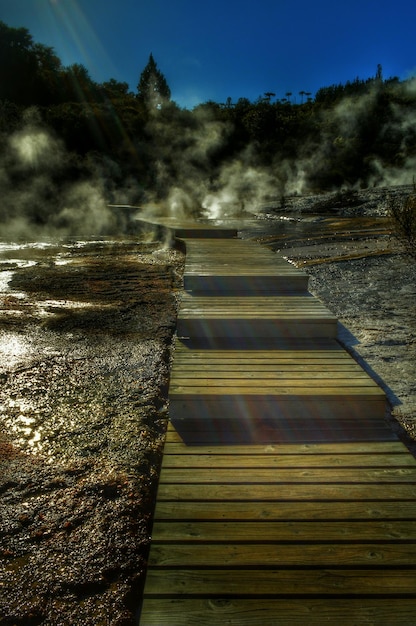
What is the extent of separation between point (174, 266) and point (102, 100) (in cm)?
3108

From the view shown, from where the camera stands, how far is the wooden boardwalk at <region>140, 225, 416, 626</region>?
57.8 inches

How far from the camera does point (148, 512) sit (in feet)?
7.08

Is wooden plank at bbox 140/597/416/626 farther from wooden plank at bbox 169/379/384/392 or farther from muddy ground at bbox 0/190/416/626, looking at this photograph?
wooden plank at bbox 169/379/384/392

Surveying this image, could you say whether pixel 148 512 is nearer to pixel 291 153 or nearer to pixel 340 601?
pixel 340 601

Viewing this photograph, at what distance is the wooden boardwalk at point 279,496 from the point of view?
1.47m

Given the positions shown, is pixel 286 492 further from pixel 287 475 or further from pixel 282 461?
pixel 282 461

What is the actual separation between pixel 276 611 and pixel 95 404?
198 cm

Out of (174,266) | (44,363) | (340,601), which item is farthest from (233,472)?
(174,266)

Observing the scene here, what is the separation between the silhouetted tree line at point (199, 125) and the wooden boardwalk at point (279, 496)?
69.8ft

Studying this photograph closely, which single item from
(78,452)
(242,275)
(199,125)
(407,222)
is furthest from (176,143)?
(78,452)

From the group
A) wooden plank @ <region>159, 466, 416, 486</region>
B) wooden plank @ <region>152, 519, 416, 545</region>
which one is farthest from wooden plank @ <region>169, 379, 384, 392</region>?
wooden plank @ <region>152, 519, 416, 545</region>

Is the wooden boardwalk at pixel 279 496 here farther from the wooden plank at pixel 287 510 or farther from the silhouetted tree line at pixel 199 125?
the silhouetted tree line at pixel 199 125

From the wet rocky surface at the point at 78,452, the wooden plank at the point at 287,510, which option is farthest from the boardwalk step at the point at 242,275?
the wooden plank at the point at 287,510

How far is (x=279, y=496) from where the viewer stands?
194 centimetres
